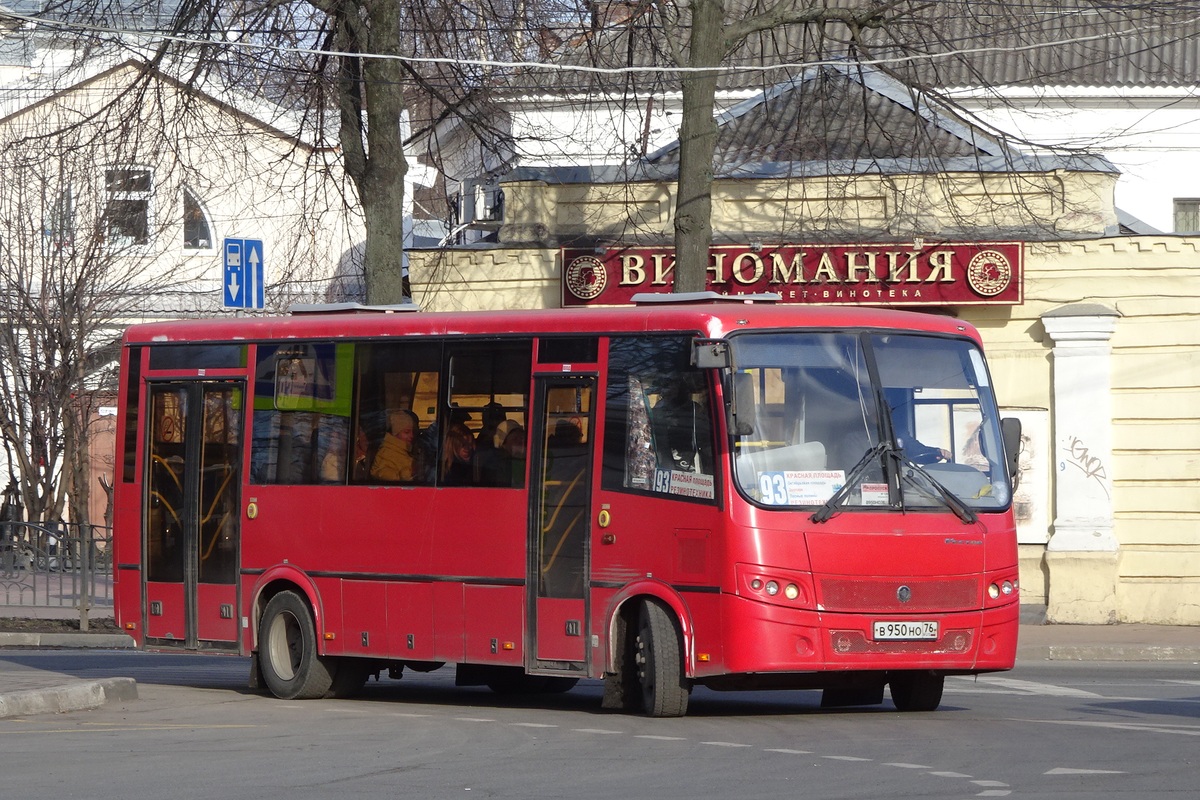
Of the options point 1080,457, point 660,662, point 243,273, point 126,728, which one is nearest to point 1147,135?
point 1080,457

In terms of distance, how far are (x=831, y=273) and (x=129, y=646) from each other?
9.44 meters

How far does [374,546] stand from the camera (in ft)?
44.4

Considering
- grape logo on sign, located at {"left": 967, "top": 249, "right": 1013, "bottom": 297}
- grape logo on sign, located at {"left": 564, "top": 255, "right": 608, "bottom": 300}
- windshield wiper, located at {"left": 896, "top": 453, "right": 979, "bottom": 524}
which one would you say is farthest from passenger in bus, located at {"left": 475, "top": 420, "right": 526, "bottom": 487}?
grape logo on sign, located at {"left": 967, "top": 249, "right": 1013, "bottom": 297}

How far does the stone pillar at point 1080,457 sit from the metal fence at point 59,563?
11450 millimetres

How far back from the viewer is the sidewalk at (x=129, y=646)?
12.5 metres

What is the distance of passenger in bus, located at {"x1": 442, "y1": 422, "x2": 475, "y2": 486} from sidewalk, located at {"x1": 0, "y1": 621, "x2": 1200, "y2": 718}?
9.36 ft

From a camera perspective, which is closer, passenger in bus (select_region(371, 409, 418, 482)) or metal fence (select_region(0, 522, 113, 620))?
passenger in bus (select_region(371, 409, 418, 482))

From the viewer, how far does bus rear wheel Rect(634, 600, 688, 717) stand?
11781 mm

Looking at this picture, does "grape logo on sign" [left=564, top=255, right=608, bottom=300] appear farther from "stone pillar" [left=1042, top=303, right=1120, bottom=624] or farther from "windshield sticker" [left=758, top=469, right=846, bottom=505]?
"windshield sticker" [left=758, top=469, right=846, bottom=505]

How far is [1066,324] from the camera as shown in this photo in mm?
22172

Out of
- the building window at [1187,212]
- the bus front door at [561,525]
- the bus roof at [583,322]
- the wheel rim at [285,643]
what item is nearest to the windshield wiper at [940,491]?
the bus roof at [583,322]

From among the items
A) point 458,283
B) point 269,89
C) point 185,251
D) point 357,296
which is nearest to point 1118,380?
point 458,283

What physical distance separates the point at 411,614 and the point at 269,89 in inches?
453

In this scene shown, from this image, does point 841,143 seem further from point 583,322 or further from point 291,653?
point 291,653
